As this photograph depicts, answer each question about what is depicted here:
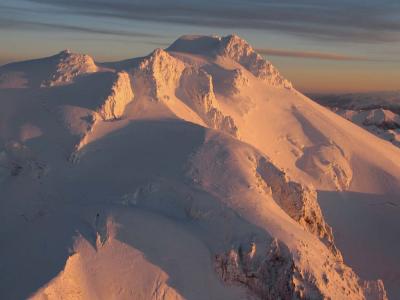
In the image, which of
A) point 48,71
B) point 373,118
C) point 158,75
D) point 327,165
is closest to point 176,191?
point 158,75

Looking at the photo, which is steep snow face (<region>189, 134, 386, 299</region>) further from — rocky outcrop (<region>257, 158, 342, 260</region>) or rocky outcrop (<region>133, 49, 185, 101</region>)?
rocky outcrop (<region>133, 49, 185, 101</region>)

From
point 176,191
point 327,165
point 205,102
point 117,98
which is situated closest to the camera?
point 176,191

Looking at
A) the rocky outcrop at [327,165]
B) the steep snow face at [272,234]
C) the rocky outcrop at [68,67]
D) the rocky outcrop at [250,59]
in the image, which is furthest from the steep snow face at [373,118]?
the steep snow face at [272,234]

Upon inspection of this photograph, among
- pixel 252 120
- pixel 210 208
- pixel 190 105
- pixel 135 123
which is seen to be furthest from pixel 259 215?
pixel 252 120

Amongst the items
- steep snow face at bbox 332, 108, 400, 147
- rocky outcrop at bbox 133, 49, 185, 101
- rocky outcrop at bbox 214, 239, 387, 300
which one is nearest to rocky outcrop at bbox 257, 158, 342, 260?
rocky outcrop at bbox 214, 239, 387, 300

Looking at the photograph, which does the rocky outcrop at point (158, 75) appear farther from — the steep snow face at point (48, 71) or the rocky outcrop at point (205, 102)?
the steep snow face at point (48, 71)

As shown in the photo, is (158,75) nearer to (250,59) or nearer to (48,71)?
(48,71)
